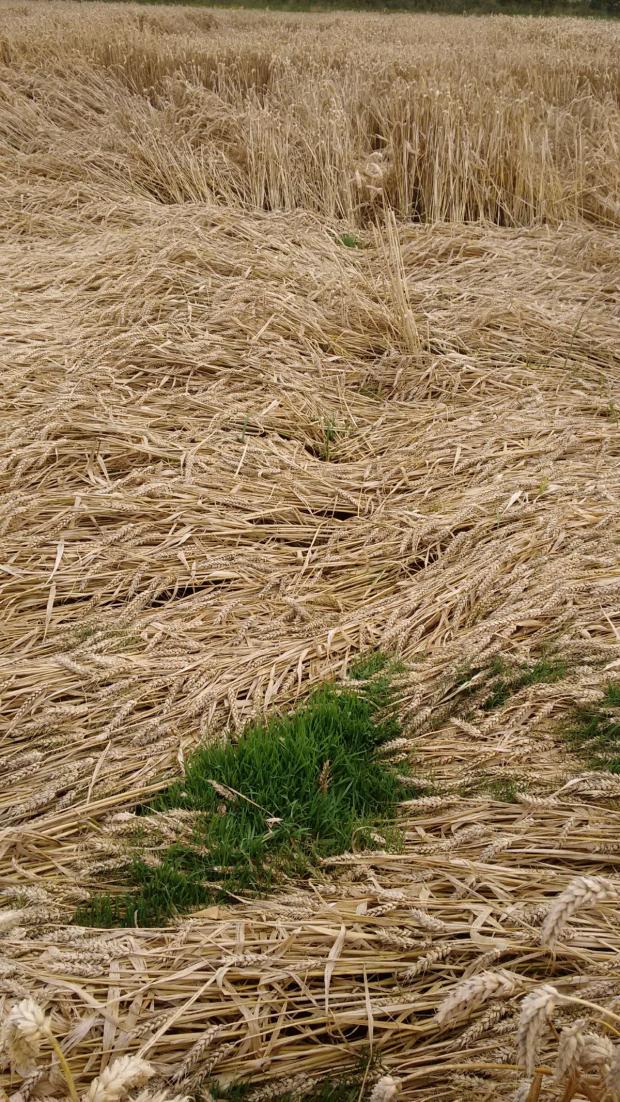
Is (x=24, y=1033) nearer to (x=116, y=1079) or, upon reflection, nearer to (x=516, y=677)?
(x=116, y=1079)

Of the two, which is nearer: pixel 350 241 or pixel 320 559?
pixel 320 559

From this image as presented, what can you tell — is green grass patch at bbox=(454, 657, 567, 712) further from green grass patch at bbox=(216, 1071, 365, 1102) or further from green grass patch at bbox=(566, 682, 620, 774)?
green grass patch at bbox=(216, 1071, 365, 1102)

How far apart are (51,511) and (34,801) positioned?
116 cm

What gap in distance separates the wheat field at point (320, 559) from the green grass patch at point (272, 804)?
6 centimetres

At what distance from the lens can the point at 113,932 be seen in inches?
62.4

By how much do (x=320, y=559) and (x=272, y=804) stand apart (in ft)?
3.29

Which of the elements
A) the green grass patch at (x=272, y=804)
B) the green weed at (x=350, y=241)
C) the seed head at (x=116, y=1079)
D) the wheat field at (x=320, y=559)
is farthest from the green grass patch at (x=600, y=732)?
the green weed at (x=350, y=241)

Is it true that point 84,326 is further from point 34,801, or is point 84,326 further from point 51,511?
point 34,801

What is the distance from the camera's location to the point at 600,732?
1.93m

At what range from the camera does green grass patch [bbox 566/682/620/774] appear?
185 centimetres

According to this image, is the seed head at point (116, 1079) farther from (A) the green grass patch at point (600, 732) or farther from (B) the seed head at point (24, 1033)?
(A) the green grass patch at point (600, 732)

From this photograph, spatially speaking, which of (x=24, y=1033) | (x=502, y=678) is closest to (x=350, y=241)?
(x=502, y=678)

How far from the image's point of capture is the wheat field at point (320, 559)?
1.42 metres

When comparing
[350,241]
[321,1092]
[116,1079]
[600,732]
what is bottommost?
[321,1092]
